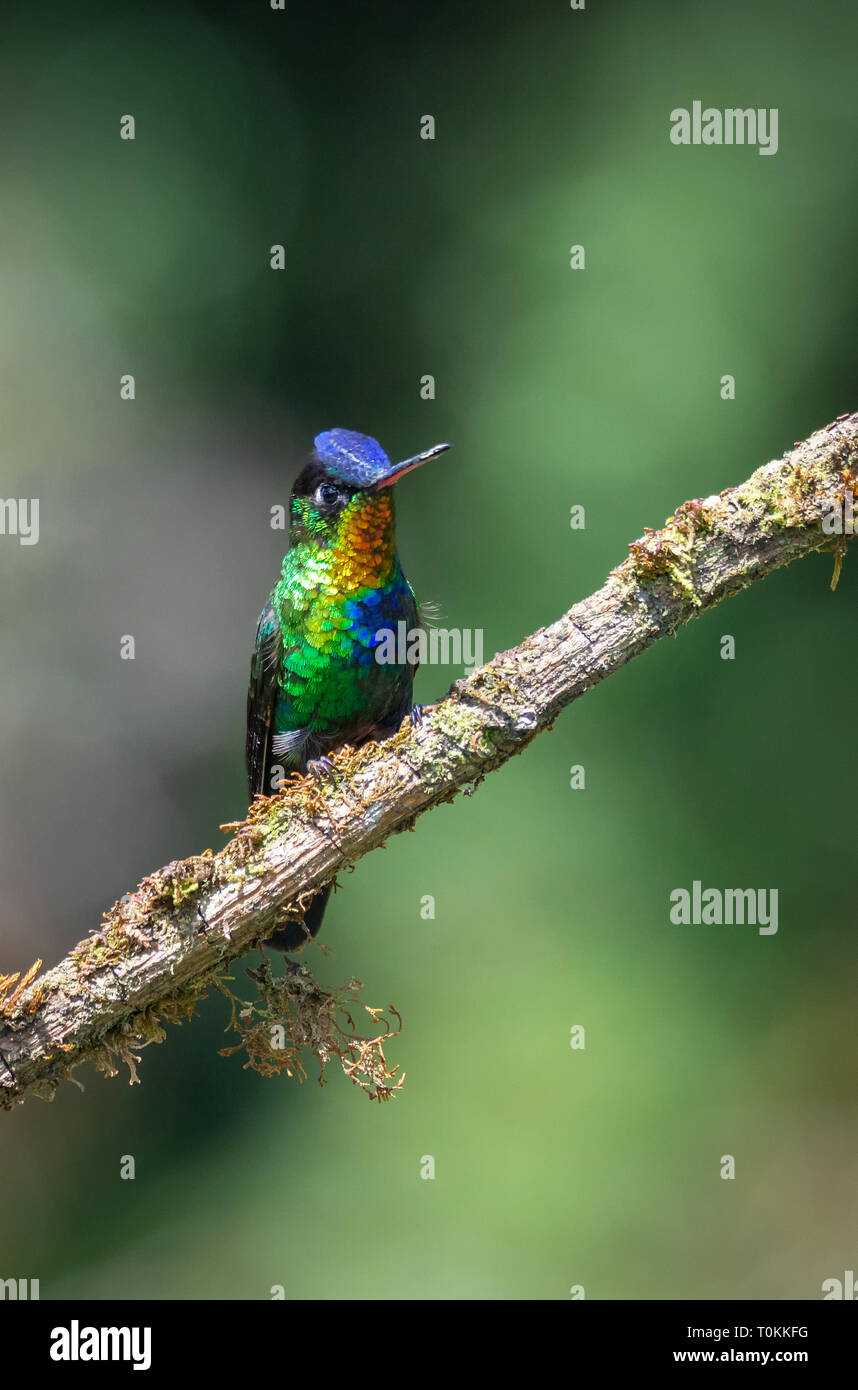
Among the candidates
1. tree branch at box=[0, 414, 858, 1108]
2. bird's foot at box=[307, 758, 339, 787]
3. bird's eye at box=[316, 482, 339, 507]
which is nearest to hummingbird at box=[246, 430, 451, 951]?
bird's eye at box=[316, 482, 339, 507]

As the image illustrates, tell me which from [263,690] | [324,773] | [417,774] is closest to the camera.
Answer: [417,774]

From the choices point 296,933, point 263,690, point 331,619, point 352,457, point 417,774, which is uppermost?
point 352,457

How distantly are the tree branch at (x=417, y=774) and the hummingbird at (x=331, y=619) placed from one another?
0.91 metres

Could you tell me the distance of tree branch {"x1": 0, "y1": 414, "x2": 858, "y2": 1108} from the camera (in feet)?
8.88

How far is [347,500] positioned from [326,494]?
0.07 metres

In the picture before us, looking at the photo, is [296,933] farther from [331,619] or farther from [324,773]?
[324,773]

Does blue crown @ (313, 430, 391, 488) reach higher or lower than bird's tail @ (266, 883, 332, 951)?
higher

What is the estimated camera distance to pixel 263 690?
13.0ft

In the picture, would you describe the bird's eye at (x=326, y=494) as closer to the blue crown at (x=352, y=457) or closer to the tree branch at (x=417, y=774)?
the blue crown at (x=352, y=457)

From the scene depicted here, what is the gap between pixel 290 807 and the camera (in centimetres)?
280

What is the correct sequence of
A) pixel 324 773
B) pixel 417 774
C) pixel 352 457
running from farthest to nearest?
1. pixel 352 457
2. pixel 324 773
3. pixel 417 774

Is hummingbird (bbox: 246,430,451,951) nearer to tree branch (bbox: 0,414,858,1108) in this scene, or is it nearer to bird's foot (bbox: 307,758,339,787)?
bird's foot (bbox: 307,758,339,787)

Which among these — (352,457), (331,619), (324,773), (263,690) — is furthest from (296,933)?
(352,457)

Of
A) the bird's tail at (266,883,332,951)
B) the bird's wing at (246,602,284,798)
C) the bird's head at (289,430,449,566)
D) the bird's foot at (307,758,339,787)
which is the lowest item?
the bird's tail at (266,883,332,951)
